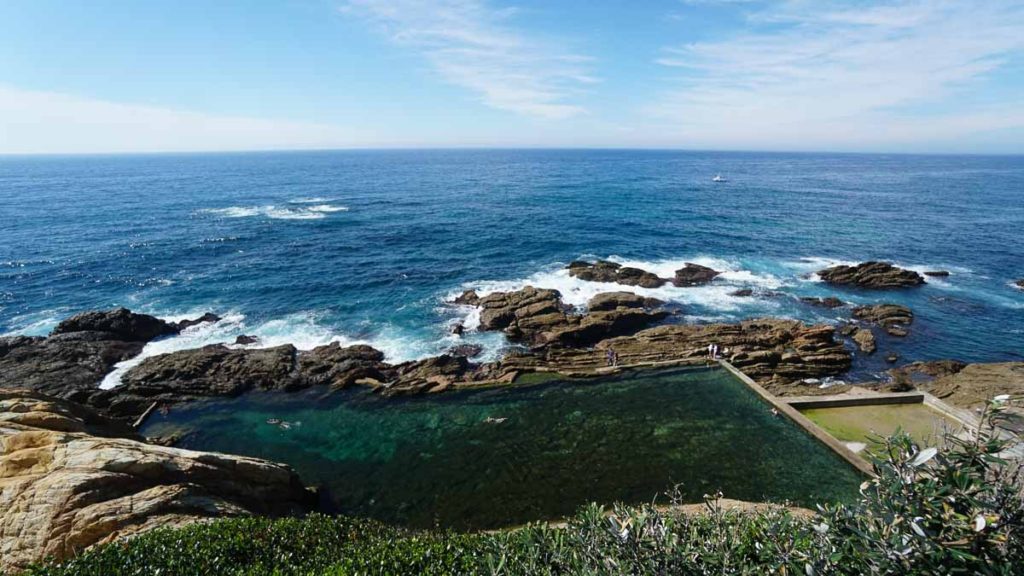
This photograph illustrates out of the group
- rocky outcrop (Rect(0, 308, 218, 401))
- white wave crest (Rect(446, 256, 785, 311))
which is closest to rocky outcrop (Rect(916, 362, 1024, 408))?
white wave crest (Rect(446, 256, 785, 311))

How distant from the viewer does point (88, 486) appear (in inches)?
595

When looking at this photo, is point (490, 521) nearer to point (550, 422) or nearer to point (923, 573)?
point (550, 422)

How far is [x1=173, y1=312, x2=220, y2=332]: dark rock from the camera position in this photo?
132 feet

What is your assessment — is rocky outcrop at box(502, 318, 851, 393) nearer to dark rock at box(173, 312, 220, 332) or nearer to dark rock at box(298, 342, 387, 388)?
dark rock at box(298, 342, 387, 388)

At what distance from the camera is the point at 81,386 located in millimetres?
30969

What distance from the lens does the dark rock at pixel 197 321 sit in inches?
1590

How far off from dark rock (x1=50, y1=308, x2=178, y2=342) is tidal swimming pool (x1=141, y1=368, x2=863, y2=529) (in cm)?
1278

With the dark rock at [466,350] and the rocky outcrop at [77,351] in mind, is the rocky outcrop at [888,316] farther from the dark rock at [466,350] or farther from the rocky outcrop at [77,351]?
the rocky outcrop at [77,351]

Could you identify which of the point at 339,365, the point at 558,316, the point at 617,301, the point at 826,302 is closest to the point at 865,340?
the point at 826,302

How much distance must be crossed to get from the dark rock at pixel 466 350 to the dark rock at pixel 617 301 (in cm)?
1175

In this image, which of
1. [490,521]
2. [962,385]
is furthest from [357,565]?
[962,385]

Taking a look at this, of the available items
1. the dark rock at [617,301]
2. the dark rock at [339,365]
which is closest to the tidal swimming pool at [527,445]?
the dark rock at [339,365]

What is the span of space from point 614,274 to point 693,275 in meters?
9.03

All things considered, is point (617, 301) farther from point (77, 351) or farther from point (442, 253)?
point (77, 351)
